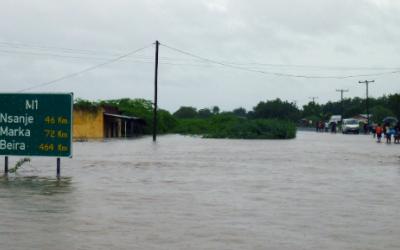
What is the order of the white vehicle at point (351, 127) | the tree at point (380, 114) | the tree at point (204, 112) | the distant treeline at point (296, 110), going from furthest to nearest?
the tree at point (204, 112) < the distant treeline at point (296, 110) < the tree at point (380, 114) < the white vehicle at point (351, 127)

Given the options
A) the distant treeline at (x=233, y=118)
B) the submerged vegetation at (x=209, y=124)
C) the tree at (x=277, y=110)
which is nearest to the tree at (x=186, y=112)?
the distant treeline at (x=233, y=118)

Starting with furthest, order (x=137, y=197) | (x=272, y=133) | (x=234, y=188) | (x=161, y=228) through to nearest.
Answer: (x=272, y=133) → (x=234, y=188) → (x=137, y=197) → (x=161, y=228)

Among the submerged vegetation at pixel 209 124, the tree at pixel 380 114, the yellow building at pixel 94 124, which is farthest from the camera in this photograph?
the tree at pixel 380 114

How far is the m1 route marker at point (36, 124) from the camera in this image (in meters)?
17.6

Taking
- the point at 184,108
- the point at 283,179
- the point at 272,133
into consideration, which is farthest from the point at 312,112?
the point at 283,179

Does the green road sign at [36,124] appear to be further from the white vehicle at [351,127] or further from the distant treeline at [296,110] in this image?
the distant treeline at [296,110]

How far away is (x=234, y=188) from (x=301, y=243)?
667 centimetres

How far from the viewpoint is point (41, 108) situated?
17.8 metres

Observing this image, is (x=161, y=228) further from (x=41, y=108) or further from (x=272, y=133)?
(x=272, y=133)

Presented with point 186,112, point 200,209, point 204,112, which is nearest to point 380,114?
point 186,112

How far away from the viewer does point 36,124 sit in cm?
1777

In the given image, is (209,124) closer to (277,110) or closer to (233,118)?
(233,118)

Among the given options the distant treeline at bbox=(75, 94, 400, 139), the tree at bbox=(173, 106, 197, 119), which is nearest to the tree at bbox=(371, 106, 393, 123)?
the distant treeline at bbox=(75, 94, 400, 139)

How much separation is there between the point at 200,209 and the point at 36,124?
286 inches
